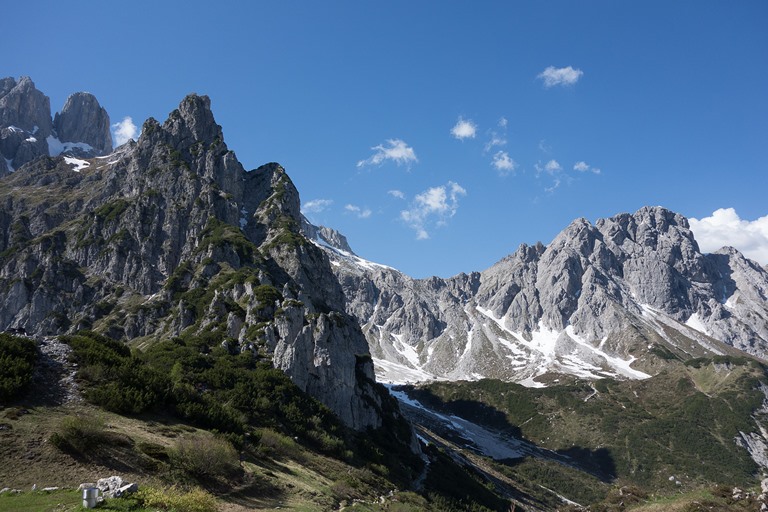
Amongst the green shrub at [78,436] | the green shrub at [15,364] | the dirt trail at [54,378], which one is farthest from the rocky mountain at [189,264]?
the green shrub at [78,436]

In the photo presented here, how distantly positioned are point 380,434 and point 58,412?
59.0 m

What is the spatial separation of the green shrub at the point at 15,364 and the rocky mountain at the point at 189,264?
136ft

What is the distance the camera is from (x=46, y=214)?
172 m

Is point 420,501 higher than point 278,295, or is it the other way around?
point 278,295

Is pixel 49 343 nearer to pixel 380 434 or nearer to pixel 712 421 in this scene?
pixel 380 434

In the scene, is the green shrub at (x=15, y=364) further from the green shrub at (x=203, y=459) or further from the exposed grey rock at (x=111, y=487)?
the exposed grey rock at (x=111, y=487)

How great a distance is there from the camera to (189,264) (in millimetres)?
131500

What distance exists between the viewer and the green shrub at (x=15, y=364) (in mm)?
30609

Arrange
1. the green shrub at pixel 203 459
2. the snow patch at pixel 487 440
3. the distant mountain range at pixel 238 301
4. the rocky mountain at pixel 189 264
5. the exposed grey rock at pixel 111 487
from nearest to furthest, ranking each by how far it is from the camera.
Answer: the exposed grey rock at pixel 111 487 < the green shrub at pixel 203 459 < the rocky mountain at pixel 189 264 < the distant mountain range at pixel 238 301 < the snow patch at pixel 487 440

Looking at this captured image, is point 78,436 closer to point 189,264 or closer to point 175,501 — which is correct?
point 175,501

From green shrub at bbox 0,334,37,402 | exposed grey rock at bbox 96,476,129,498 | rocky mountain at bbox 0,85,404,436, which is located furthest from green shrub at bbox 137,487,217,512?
rocky mountain at bbox 0,85,404,436

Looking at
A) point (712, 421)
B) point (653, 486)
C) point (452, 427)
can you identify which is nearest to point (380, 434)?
point (452, 427)

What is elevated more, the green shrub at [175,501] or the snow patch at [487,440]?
the green shrub at [175,501]

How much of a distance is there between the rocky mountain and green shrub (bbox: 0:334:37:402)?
41562 mm
